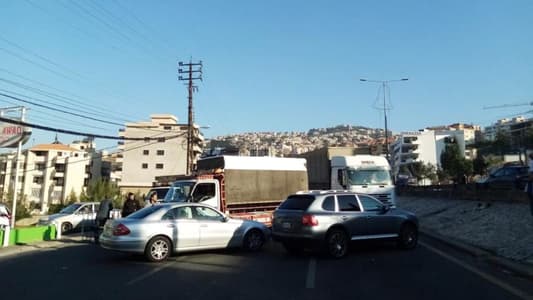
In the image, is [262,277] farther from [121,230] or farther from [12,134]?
[12,134]

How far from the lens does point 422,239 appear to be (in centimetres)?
1645

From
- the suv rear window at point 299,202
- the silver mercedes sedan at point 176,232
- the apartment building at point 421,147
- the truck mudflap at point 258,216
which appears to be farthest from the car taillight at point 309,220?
the apartment building at point 421,147

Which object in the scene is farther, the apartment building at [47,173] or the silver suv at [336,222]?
the apartment building at [47,173]

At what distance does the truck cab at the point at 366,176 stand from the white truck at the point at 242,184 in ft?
6.46

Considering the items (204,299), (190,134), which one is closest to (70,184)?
(190,134)

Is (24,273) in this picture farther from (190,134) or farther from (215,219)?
(190,134)

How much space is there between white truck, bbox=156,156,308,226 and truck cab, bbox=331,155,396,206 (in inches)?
77.5

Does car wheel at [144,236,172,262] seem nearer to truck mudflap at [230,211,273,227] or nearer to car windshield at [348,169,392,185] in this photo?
truck mudflap at [230,211,273,227]

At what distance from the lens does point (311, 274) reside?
962 centimetres

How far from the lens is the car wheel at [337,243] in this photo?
11807 mm

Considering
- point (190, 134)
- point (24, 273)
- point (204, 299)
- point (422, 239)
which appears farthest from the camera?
point (190, 134)

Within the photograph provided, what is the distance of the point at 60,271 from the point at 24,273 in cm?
75

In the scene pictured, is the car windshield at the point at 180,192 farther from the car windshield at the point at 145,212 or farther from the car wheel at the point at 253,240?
the car windshield at the point at 145,212

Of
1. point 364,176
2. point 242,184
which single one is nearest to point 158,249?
point 242,184
